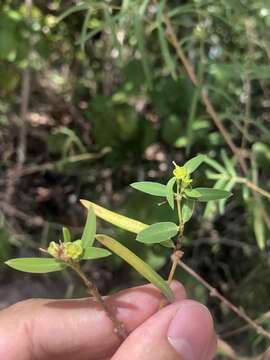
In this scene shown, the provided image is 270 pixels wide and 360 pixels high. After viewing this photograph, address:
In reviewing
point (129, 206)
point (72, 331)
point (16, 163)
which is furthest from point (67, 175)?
point (72, 331)

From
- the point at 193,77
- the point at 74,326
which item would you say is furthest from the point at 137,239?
the point at 193,77

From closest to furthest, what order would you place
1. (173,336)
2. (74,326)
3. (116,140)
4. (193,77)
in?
(173,336) → (74,326) → (193,77) → (116,140)

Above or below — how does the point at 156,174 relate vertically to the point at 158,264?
above

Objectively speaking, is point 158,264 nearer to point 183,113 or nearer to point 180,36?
point 183,113

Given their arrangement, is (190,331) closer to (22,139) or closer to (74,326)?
(74,326)

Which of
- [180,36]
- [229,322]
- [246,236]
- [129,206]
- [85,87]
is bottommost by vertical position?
[229,322]

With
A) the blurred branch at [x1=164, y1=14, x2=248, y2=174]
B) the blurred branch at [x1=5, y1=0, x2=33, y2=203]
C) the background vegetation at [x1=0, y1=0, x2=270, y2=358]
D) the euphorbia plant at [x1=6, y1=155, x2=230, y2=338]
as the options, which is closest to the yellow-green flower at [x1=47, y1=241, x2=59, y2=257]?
the euphorbia plant at [x1=6, y1=155, x2=230, y2=338]

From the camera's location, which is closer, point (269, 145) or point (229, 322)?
point (269, 145)

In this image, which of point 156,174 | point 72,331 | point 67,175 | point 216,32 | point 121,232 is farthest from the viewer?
point 67,175

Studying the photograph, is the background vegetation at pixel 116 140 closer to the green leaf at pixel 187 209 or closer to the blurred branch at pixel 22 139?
the blurred branch at pixel 22 139
